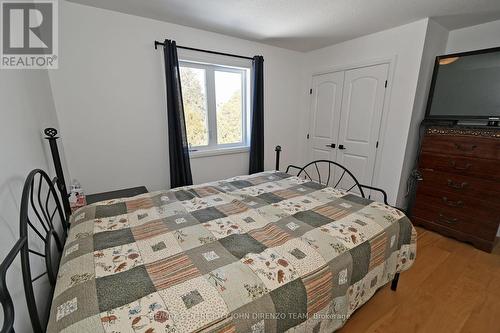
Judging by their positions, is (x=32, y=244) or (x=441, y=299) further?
(x=441, y=299)

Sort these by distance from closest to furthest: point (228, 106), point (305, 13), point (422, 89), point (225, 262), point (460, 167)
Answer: point (225, 262), point (305, 13), point (460, 167), point (422, 89), point (228, 106)

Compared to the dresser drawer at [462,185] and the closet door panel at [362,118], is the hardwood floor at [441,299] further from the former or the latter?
the closet door panel at [362,118]

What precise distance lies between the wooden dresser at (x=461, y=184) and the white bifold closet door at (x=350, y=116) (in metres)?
0.60

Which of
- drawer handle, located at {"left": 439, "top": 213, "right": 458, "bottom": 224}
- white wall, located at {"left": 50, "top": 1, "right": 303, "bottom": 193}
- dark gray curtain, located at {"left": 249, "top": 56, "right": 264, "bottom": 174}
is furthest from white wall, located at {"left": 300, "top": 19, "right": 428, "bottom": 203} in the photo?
white wall, located at {"left": 50, "top": 1, "right": 303, "bottom": 193}

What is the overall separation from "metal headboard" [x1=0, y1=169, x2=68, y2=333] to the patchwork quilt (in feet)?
0.30

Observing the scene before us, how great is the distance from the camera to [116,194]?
89.2 inches

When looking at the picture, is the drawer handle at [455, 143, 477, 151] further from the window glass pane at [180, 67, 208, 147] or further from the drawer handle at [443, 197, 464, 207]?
the window glass pane at [180, 67, 208, 147]

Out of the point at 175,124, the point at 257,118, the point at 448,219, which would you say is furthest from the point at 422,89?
the point at 175,124

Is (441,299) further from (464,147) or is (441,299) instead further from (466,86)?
(466,86)

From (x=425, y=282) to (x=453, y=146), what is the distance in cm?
146

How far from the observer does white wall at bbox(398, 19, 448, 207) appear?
7.84 ft

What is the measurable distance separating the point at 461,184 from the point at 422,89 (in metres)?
1.14

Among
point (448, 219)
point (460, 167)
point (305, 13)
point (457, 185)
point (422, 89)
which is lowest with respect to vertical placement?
point (448, 219)

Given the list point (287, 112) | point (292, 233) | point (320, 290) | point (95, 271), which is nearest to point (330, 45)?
point (287, 112)
